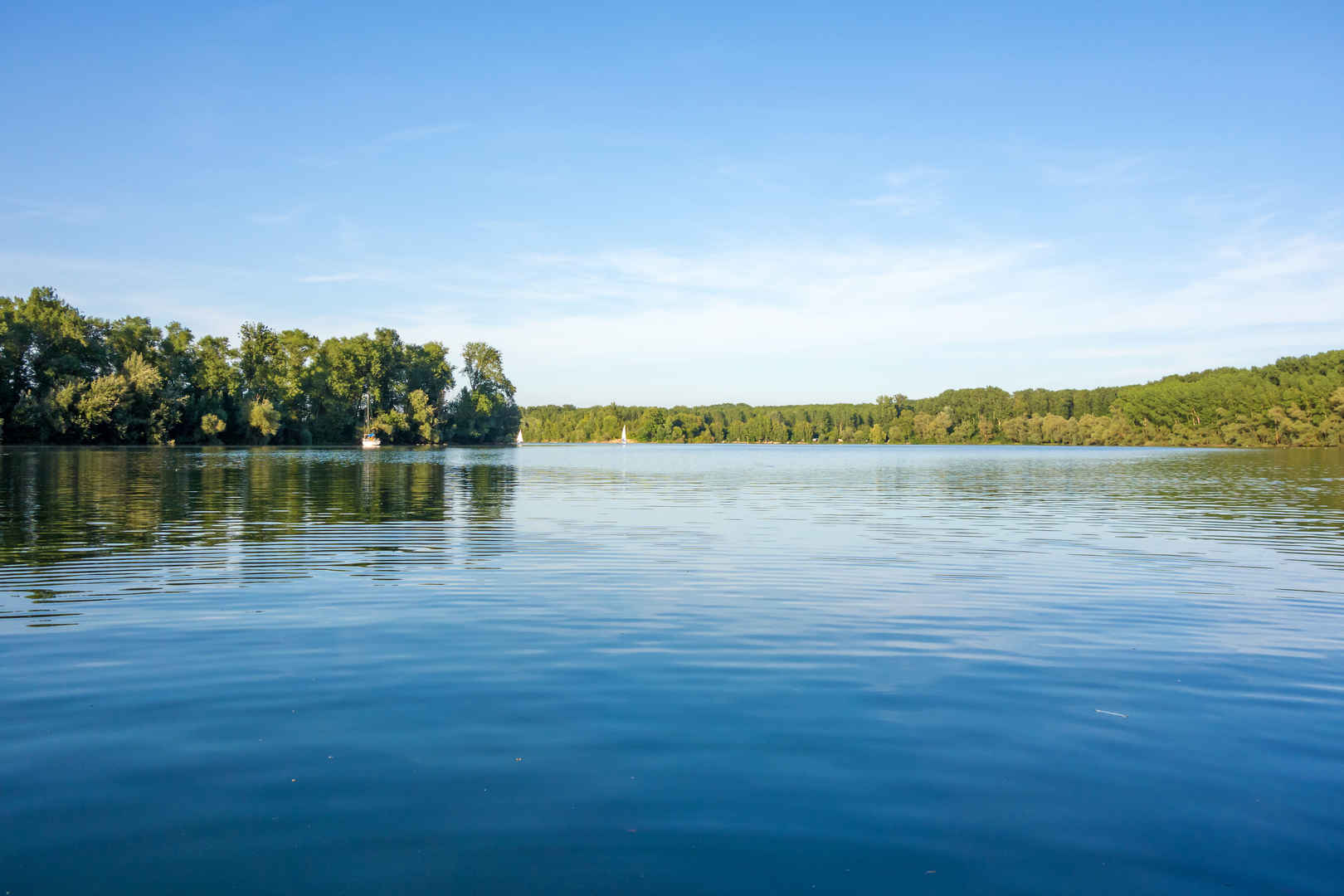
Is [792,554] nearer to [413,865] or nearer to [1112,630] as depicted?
[1112,630]

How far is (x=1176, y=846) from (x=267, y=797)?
222 inches

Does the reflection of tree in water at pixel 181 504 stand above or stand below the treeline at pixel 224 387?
below

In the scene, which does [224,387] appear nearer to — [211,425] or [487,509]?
[211,425]

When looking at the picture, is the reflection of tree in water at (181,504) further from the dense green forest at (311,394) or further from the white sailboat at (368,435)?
the white sailboat at (368,435)

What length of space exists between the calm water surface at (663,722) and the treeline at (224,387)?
86.5 m

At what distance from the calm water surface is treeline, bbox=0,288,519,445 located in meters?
86.5

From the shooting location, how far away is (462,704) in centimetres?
775

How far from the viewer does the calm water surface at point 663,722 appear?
493cm

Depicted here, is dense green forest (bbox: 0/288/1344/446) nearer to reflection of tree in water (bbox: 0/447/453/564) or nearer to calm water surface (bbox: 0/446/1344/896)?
reflection of tree in water (bbox: 0/447/453/564)

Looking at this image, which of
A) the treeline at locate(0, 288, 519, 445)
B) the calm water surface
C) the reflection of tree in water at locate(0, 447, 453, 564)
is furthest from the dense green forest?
the calm water surface

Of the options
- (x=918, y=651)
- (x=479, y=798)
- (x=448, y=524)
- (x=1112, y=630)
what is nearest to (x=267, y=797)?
(x=479, y=798)

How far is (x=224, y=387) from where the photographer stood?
114 m

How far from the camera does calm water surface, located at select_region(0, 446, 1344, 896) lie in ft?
16.2

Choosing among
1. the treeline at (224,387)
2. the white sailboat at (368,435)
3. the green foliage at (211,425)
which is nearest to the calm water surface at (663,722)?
the treeline at (224,387)
